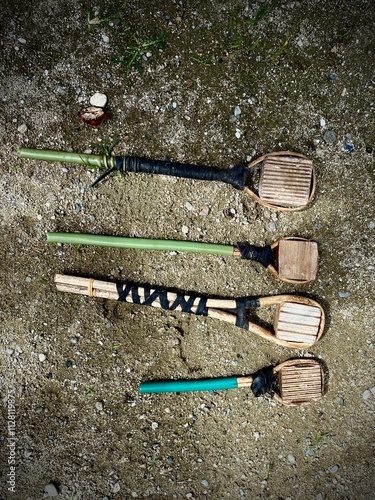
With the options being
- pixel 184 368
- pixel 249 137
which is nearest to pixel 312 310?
pixel 184 368

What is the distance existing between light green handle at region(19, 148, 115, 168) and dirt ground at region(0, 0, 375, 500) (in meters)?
0.11

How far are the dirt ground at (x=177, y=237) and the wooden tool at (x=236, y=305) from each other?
130mm

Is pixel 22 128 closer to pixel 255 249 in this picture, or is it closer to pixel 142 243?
pixel 142 243

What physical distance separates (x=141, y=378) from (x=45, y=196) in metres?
1.46

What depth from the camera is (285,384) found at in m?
2.75

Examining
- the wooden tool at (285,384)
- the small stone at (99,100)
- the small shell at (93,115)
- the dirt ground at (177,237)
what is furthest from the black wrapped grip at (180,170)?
the wooden tool at (285,384)

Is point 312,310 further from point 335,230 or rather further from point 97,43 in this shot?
point 97,43

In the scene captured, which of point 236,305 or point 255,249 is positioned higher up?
point 255,249

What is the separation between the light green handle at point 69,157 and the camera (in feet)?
8.58

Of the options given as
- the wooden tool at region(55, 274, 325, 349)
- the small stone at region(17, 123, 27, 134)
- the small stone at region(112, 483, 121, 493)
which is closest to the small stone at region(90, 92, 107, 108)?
the small stone at region(17, 123, 27, 134)

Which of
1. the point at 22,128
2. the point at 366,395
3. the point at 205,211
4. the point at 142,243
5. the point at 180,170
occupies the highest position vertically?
the point at 22,128

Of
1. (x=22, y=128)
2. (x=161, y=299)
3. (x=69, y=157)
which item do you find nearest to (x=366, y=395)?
(x=161, y=299)

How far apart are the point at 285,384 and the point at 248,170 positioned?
4.90 feet

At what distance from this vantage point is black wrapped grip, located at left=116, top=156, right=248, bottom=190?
2619 millimetres
